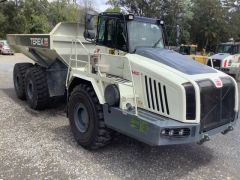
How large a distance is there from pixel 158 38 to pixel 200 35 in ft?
126

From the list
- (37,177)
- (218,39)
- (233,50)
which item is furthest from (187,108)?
(218,39)

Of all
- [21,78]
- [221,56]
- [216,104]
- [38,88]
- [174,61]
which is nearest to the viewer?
[216,104]

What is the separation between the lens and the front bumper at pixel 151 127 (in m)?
4.31

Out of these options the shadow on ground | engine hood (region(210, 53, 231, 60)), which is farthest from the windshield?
engine hood (region(210, 53, 231, 60))

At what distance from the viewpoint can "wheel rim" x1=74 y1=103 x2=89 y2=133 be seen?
5.71m

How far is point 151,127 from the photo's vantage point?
4332mm

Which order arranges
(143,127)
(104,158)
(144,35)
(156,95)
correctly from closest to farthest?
(143,127) < (156,95) < (104,158) < (144,35)

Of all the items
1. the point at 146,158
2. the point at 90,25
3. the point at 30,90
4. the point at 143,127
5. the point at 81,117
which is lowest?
the point at 146,158

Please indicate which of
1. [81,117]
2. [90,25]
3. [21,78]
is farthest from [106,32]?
[21,78]

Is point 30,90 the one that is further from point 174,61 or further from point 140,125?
point 140,125

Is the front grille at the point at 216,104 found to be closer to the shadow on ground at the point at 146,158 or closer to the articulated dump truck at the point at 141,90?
the articulated dump truck at the point at 141,90

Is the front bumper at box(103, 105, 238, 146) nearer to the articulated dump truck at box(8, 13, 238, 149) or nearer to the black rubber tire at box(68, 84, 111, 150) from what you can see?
the articulated dump truck at box(8, 13, 238, 149)

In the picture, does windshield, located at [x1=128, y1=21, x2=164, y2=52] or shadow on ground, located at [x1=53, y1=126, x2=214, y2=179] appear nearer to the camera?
shadow on ground, located at [x1=53, y1=126, x2=214, y2=179]

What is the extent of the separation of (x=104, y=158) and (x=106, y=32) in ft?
7.38
